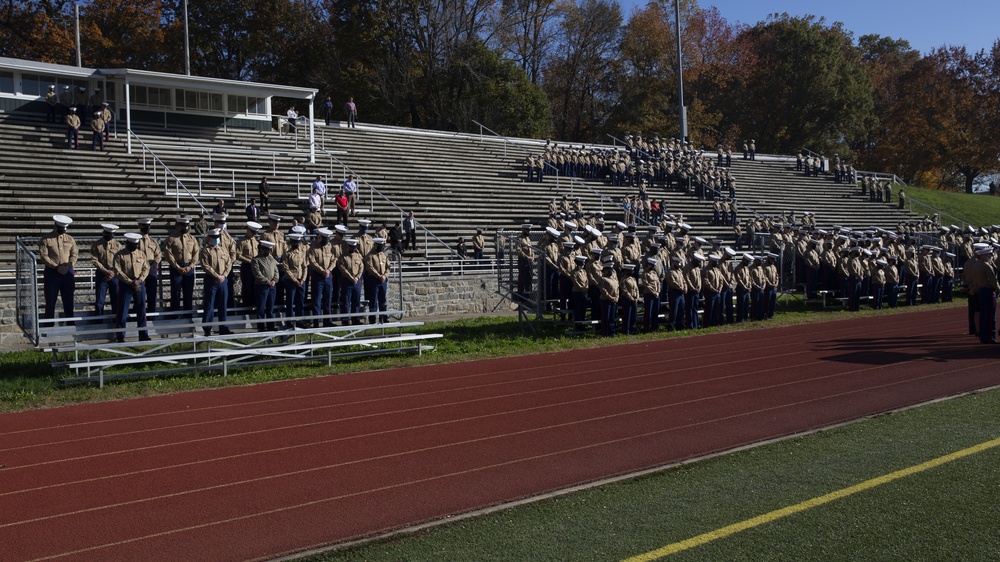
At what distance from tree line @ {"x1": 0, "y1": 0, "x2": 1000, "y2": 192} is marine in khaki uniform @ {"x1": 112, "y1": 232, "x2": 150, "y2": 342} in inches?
1342

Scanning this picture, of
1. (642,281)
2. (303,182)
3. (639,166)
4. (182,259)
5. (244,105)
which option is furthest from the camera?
(639,166)

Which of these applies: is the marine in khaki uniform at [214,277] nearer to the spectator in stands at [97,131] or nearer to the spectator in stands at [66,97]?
the spectator in stands at [97,131]

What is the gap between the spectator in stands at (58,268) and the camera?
12961 millimetres

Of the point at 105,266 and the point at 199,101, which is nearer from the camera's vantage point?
the point at 105,266

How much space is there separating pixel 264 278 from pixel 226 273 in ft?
1.82

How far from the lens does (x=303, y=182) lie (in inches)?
1014

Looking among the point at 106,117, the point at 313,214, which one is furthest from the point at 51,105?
the point at 313,214

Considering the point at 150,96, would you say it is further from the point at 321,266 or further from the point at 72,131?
the point at 321,266

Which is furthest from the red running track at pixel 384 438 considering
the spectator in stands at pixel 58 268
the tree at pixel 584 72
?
the tree at pixel 584 72

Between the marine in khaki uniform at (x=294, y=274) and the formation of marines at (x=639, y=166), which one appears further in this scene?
the formation of marines at (x=639, y=166)

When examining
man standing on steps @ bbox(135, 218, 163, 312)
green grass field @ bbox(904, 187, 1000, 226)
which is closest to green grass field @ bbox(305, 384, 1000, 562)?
man standing on steps @ bbox(135, 218, 163, 312)

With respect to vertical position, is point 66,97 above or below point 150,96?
below

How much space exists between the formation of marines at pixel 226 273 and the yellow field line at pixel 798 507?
28.3 feet

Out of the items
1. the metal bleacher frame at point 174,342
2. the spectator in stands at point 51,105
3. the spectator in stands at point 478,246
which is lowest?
the metal bleacher frame at point 174,342
